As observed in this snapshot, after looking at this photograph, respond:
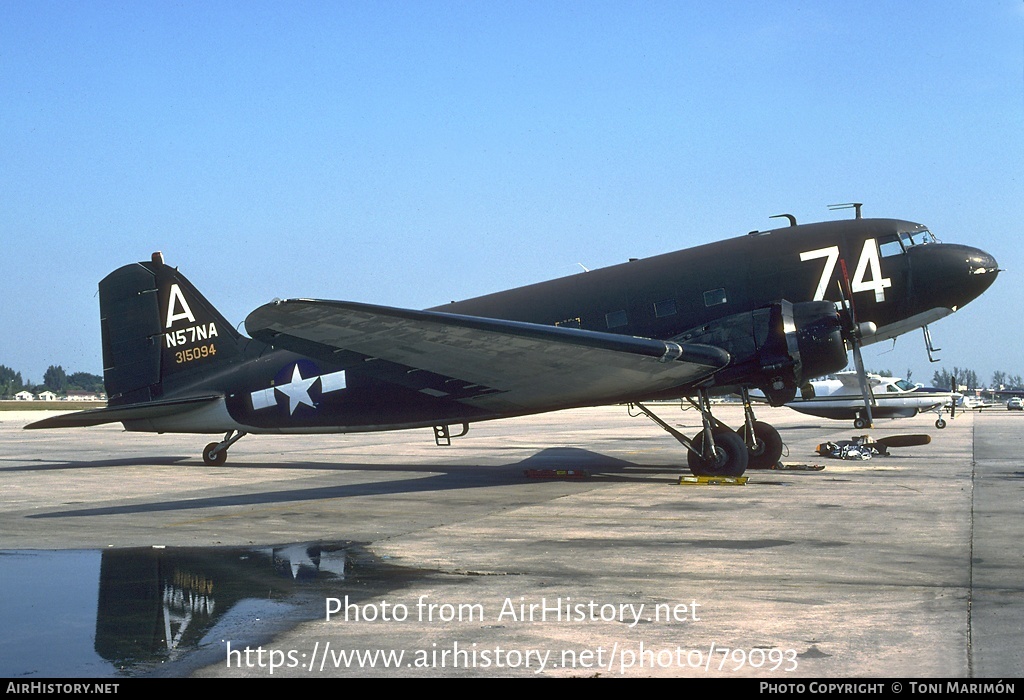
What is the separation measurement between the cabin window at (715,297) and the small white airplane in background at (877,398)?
100 ft

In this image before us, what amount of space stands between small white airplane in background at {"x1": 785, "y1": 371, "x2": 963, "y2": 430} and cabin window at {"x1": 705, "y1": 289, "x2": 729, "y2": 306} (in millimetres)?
30620

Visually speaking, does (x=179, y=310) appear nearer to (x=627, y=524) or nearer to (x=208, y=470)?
(x=208, y=470)

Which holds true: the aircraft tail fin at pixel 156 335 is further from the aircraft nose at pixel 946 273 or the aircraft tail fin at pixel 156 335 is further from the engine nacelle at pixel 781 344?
the aircraft nose at pixel 946 273

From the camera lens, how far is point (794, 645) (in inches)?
242

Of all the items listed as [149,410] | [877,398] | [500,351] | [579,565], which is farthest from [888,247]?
[877,398]

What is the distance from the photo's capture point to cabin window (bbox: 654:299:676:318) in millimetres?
18438

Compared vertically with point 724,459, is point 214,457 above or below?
above

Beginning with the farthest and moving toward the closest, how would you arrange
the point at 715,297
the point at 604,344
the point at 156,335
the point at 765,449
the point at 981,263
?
the point at 156,335
the point at 765,449
the point at 981,263
the point at 715,297
the point at 604,344

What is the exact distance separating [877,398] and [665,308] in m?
35.1

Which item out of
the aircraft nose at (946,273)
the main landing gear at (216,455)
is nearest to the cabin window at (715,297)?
the aircraft nose at (946,273)

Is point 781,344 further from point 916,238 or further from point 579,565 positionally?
point 579,565

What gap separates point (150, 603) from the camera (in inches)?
307

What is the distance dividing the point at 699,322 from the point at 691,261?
1.42m

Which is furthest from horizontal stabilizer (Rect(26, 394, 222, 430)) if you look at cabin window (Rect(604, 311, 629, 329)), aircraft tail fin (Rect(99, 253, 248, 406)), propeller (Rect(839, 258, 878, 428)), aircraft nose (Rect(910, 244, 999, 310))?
aircraft nose (Rect(910, 244, 999, 310))
